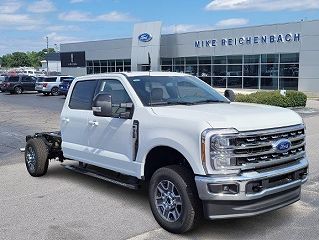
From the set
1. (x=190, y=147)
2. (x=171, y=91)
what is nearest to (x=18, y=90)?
(x=171, y=91)

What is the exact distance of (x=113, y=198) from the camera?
6598 mm

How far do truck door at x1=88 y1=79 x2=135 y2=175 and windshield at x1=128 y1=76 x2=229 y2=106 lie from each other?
0.80 ft

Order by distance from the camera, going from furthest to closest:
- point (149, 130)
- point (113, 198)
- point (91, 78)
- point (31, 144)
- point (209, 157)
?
point (31, 144), point (91, 78), point (113, 198), point (149, 130), point (209, 157)

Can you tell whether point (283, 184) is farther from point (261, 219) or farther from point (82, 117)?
point (82, 117)

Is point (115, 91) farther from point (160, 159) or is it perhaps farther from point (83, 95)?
point (160, 159)

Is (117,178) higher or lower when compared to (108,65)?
lower

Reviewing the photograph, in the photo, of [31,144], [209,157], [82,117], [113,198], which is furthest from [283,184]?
[31,144]

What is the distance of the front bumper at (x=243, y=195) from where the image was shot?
4.66 metres

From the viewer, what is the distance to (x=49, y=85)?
36938mm

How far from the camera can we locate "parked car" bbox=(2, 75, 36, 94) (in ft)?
132

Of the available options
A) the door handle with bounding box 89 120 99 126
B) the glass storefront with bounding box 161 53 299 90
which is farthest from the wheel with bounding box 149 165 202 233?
the glass storefront with bounding box 161 53 299 90

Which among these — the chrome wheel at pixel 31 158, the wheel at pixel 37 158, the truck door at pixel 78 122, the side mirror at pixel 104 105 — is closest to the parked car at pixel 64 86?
the chrome wheel at pixel 31 158

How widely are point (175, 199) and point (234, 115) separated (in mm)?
1195

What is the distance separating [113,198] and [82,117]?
135 cm
